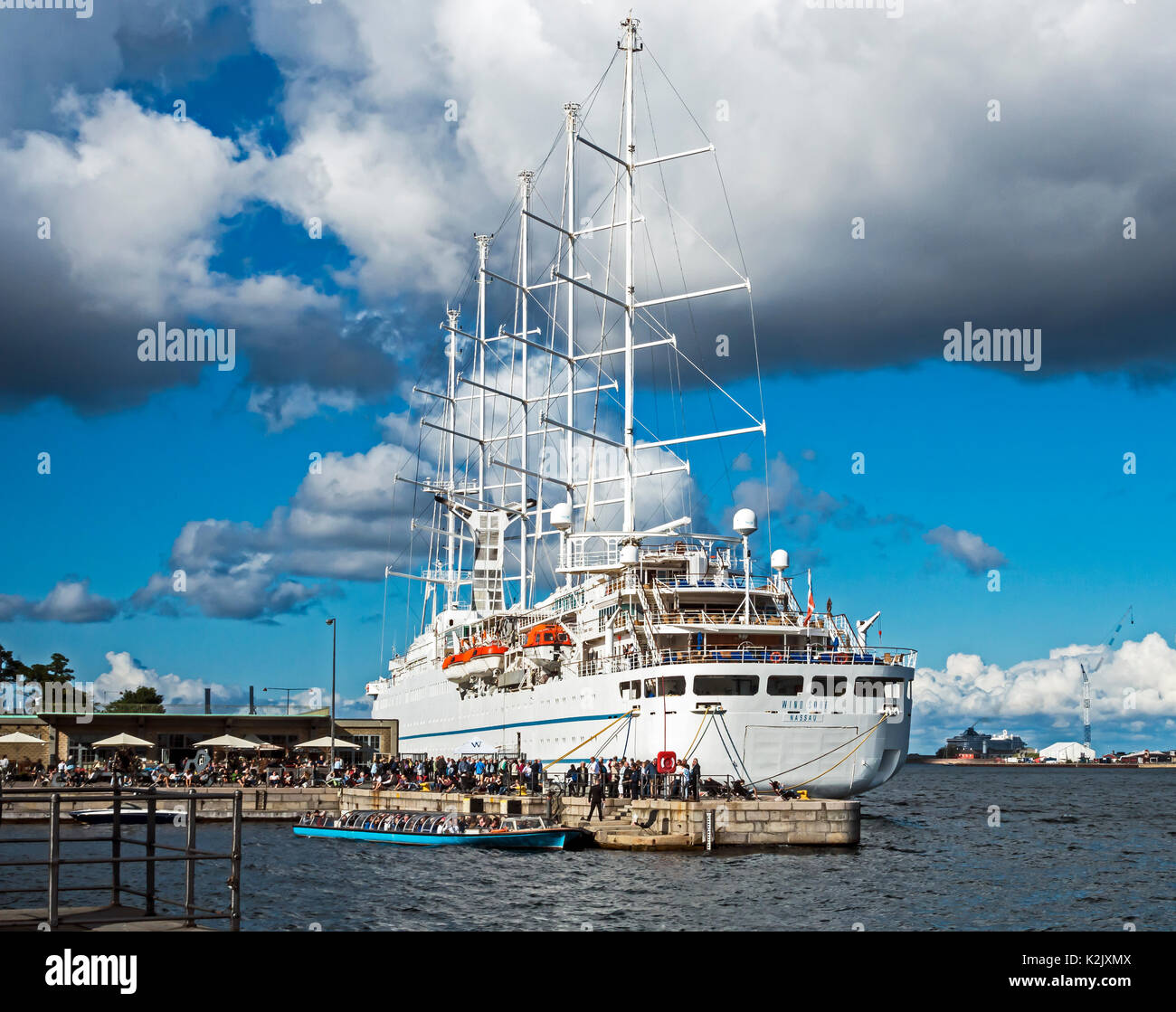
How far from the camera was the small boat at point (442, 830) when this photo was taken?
42.3 m

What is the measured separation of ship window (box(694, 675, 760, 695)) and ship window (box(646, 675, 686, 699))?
88 cm

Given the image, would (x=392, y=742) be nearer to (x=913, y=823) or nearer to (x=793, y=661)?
(x=913, y=823)

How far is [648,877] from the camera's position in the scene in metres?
35.1

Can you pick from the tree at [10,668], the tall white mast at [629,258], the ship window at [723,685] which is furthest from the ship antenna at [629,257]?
the tree at [10,668]

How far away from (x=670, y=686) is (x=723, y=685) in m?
2.35

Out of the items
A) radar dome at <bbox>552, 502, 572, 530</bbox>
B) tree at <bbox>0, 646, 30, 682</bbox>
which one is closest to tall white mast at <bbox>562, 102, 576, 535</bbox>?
radar dome at <bbox>552, 502, 572, 530</bbox>

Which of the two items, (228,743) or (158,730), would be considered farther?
(158,730)

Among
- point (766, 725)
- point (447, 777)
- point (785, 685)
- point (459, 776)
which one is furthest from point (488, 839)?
point (785, 685)

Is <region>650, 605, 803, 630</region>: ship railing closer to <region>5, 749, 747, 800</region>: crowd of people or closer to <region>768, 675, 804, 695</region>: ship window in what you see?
<region>768, 675, 804, 695</region>: ship window

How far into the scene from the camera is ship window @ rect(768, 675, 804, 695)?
4806 centimetres

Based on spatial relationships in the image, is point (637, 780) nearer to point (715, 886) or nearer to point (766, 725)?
point (766, 725)

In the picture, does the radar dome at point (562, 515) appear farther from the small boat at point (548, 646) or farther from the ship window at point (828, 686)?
the ship window at point (828, 686)

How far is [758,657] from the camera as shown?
49188 mm

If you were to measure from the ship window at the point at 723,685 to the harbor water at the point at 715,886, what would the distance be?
7.19m
